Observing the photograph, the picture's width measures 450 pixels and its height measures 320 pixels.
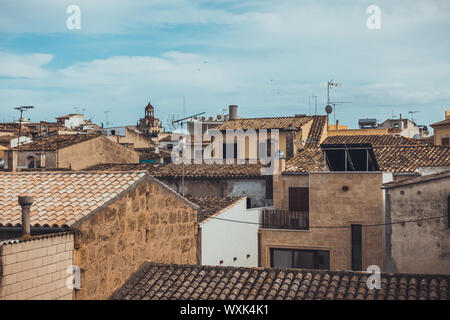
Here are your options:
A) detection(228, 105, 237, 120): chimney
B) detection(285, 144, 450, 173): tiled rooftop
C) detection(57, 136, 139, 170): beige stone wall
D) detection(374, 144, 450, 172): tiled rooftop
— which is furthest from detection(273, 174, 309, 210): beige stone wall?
detection(228, 105, 237, 120): chimney

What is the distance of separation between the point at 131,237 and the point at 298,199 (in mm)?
13639

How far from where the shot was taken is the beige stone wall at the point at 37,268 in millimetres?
8391

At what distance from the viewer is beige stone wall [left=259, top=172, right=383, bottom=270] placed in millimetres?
20562

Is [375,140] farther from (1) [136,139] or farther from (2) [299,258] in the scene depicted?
(1) [136,139]

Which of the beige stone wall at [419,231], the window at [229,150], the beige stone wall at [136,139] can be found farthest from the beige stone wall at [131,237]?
the beige stone wall at [136,139]

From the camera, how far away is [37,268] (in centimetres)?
899

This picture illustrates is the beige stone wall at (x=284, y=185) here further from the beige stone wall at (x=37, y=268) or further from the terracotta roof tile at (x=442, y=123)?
the terracotta roof tile at (x=442, y=123)

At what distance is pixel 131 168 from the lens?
2777 centimetres

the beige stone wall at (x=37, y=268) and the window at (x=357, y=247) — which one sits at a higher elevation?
the beige stone wall at (x=37, y=268)

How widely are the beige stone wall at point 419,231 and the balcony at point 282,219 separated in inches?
239

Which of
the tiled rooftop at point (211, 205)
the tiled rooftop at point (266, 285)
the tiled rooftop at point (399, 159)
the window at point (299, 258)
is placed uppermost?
the tiled rooftop at point (399, 159)

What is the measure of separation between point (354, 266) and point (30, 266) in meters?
15.0
